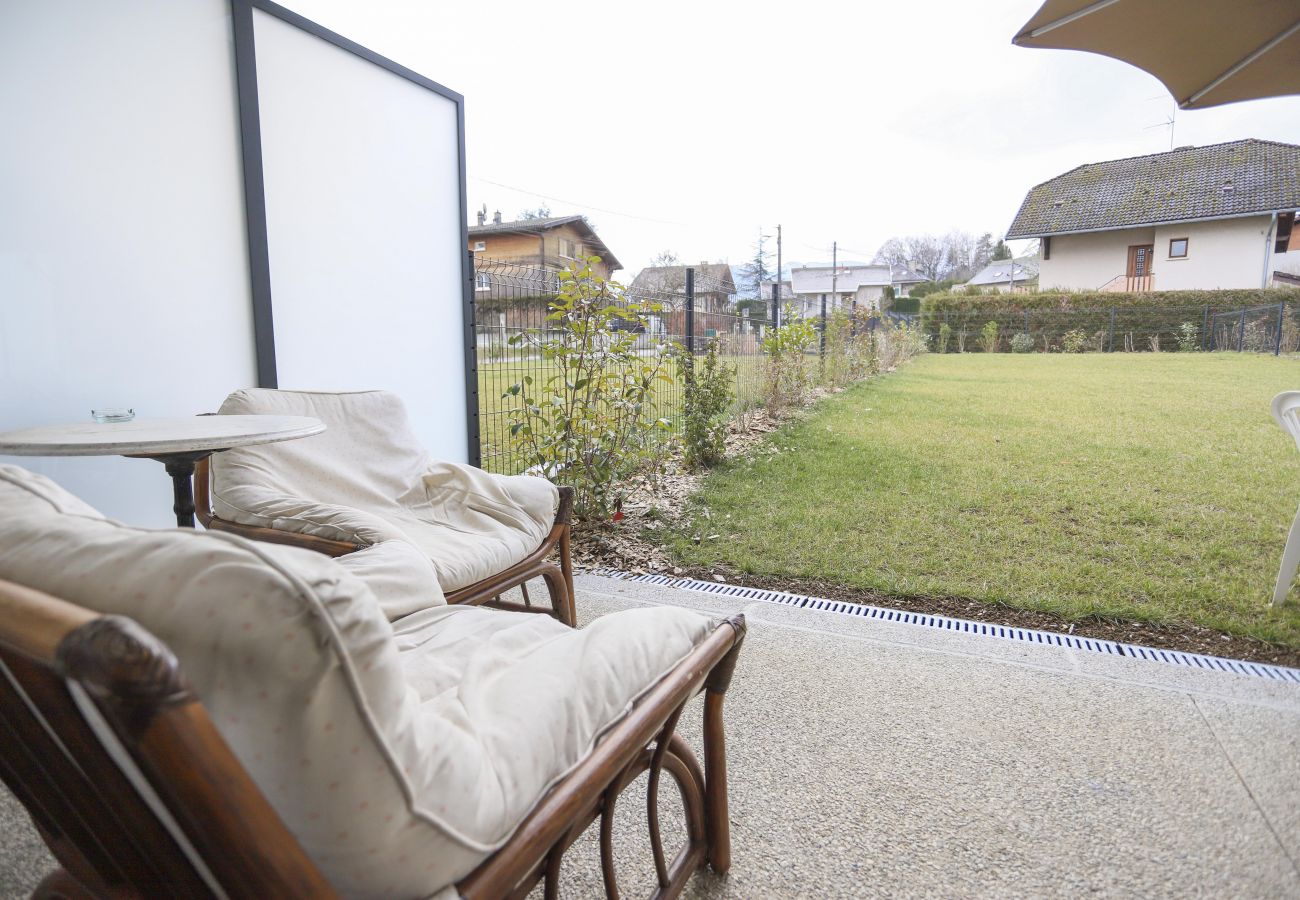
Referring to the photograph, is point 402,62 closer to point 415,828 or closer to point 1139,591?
point 415,828

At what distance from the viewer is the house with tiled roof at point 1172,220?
1942cm

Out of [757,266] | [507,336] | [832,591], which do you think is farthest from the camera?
[757,266]

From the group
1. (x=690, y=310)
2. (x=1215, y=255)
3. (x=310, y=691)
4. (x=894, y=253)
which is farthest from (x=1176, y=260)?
(x=894, y=253)

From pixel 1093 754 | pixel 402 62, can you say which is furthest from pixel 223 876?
pixel 402 62

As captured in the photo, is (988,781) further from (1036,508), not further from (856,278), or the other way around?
(856,278)

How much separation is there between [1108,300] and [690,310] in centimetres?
1630

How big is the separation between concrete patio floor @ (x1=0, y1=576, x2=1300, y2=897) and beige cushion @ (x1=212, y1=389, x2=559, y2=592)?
2.74 feet

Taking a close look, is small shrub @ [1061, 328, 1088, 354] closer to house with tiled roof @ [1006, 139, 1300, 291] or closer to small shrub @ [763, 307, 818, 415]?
house with tiled roof @ [1006, 139, 1300, 291]

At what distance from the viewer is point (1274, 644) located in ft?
8.04

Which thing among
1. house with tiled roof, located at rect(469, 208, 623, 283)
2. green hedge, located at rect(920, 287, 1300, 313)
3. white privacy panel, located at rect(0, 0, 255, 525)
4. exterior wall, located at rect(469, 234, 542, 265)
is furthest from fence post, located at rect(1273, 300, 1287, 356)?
white privacy panel, located at rect(0, 0, 255, 525)

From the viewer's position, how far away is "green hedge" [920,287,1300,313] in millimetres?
16391

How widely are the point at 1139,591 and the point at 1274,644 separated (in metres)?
0.48

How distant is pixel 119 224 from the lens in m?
2.40

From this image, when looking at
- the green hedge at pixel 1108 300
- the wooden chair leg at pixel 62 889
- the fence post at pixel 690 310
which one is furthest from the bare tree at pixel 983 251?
the wooden chair leg at pixel 62 889
